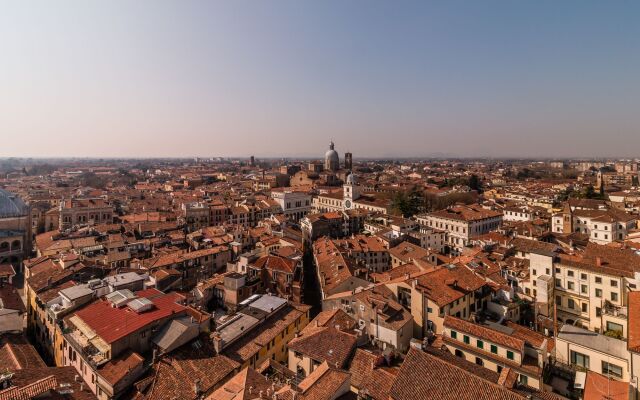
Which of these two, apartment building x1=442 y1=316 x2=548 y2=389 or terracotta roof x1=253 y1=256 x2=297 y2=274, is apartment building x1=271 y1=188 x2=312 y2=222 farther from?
apartment building x1=442 y1=316 x2=548 y2=389

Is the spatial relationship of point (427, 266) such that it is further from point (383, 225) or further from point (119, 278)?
point (119, 278)

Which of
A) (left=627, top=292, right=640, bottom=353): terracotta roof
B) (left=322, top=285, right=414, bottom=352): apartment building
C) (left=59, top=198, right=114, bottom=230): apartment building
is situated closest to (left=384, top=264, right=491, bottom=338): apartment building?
(left=322, top=285, right=414, bottom=352): apartment building

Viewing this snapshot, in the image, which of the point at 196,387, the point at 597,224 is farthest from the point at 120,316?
the point at 597,224

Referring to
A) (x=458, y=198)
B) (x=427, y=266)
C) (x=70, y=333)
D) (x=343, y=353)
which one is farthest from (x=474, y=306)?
(x=458, y=198)

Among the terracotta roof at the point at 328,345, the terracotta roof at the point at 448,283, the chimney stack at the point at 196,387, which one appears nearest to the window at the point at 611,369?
the terracotta roof at the point at 448,283

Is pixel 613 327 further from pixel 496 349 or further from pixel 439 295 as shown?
pixel 439 295

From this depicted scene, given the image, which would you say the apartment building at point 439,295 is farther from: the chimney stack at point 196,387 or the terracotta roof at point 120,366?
the terracotta roof at point 120,366
